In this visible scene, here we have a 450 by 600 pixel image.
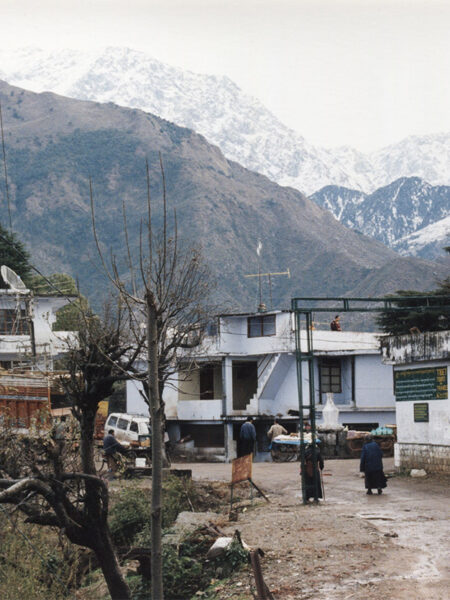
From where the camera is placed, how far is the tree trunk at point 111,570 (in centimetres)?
1159

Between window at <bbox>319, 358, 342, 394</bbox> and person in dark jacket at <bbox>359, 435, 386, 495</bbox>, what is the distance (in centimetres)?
2263

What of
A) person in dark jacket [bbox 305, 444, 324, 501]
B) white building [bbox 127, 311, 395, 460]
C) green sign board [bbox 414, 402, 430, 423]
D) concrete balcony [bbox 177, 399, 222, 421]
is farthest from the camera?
concrete balcony [bbox 177, 399, 222, 421]

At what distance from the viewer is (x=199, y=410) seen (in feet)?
140

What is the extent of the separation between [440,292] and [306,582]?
120ft

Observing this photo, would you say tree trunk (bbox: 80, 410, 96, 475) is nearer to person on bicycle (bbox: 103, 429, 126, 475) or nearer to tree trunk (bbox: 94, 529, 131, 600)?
tree trunk (bbox: 94, 529, 131, 600)

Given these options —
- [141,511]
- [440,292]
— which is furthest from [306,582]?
[440,292]

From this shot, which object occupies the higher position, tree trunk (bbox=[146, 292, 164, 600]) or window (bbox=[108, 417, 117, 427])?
tree trunk (bbox=[146, 292, 164, 600])

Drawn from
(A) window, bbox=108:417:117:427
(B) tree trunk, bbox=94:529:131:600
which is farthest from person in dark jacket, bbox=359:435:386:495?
(A) window, bbox=108:417:117:427

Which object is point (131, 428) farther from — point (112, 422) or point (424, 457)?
point (424, 457)

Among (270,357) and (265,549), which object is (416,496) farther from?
(270,357)

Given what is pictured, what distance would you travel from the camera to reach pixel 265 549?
13.6m

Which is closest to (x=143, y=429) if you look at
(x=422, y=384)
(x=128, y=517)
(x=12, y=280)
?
(x=12, y=280)

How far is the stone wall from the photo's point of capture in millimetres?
22719

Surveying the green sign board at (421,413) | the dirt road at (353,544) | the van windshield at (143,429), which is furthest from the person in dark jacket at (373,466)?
the van windshield at (143,429)
